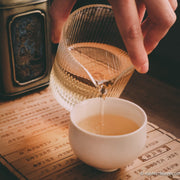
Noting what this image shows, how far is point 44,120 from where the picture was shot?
0.64 metres

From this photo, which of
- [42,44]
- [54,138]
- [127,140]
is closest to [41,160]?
[54,138]

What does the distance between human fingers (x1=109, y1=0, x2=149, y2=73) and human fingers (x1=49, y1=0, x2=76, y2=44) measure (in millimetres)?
119

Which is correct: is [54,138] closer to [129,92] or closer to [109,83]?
[109,83]

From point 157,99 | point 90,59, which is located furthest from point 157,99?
point 90,59

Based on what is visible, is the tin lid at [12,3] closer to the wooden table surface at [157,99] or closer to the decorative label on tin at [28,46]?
the decorative label on tin at [28,46]

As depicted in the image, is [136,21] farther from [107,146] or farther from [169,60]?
[169,60]

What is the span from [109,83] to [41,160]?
184 mm

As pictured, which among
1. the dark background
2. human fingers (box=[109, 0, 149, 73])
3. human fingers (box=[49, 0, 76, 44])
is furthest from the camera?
the dark background

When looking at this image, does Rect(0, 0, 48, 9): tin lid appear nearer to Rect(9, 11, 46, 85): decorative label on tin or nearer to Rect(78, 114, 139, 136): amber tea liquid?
Rect(9, 11, 46, 85): decorative label on tin

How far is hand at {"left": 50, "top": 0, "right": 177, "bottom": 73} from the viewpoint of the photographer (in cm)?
42

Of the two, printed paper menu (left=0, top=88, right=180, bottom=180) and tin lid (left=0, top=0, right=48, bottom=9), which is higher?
tin lid (left=0, top=0, right=48, bottom=9)

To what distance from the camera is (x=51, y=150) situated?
55 cm

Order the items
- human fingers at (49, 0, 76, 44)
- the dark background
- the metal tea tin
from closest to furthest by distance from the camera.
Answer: human fingers at (49, 0, 76, 44), the metal tea tin, the dark background

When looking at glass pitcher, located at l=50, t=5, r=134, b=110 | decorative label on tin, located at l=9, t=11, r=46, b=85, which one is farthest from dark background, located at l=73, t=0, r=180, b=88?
decorative label on tin, located at l=9, t=11, r=46, b=85
